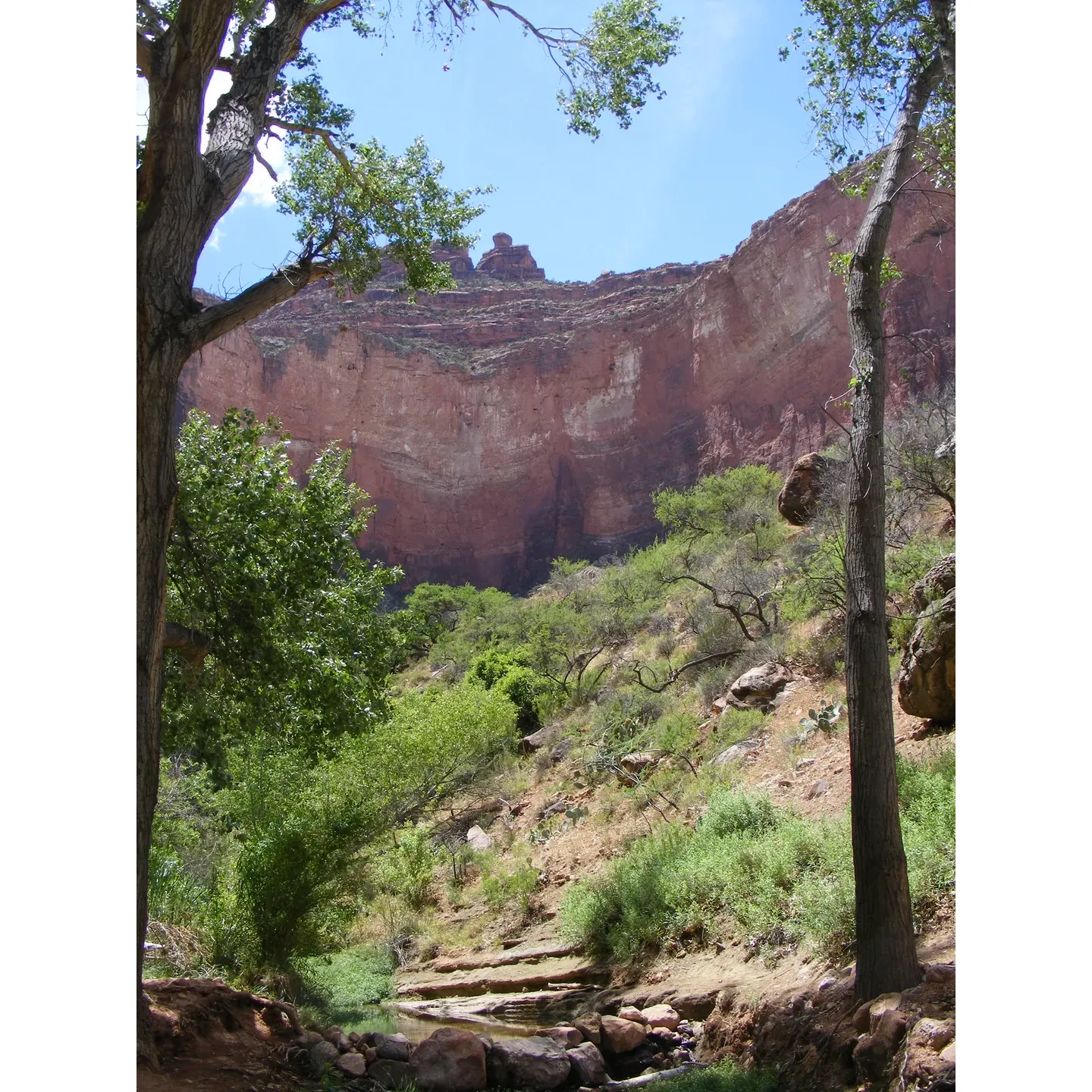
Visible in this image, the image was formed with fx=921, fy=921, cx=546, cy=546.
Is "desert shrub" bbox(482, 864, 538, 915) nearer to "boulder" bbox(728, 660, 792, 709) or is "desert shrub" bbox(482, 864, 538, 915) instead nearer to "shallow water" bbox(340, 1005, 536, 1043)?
"shallow water" bbox(340, 1005, 536, 1043)

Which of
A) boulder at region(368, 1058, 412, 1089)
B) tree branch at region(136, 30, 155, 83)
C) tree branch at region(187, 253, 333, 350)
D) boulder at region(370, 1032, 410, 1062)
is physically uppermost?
tree branch at region(136, 30, 155, 83)

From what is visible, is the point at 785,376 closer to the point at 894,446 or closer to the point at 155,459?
the point at 894,446

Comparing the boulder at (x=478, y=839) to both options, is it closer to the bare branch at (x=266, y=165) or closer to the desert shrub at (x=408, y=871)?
the desert shrub at (x=408, y=871)

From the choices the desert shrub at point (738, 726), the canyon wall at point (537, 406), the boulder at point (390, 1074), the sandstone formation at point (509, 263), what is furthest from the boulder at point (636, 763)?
the sandstone formation at point (509, 263)

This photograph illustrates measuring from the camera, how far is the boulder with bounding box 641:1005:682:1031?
7.14 m

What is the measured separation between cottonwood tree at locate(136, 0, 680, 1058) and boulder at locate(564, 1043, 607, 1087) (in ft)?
9.91

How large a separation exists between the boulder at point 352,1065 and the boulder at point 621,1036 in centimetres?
185

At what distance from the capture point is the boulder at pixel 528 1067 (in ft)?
20.5

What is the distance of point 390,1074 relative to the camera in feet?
19.9

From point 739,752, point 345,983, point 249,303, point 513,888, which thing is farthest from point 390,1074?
point 739,752

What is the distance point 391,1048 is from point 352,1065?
1.87 feet

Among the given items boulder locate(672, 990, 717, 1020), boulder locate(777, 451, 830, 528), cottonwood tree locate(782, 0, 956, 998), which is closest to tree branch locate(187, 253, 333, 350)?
cottonwood tree locate(782, 0, 956, 998)

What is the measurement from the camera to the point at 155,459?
14.0 ft
